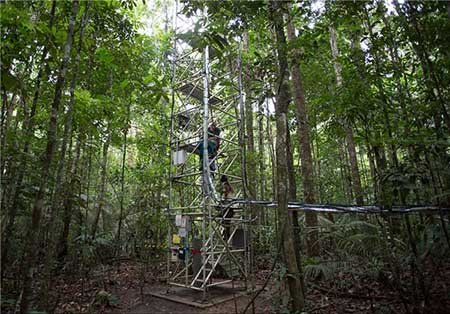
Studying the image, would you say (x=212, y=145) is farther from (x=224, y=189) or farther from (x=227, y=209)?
(x=227, y=209)

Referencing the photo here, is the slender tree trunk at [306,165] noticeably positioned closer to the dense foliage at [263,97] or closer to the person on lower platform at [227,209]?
the dense foliage at [263,97]

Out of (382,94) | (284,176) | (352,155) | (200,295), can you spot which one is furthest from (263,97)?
(352,155)

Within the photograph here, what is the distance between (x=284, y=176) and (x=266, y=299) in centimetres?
287

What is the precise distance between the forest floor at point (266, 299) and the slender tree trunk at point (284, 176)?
86 centimetres

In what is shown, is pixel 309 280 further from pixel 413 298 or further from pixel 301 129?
pixel 301 129

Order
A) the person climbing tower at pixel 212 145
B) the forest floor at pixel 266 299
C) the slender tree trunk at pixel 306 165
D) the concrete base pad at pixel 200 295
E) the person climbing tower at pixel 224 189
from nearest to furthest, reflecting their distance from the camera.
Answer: the forest floor at pixel 266 299
the concrete base pad at pixel 200 295
the slender tree trunk at pixel 306 165
the person climbing tower at pixel 224 189
the person climbing tower at pixel 212 145

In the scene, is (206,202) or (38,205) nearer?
(38,205)

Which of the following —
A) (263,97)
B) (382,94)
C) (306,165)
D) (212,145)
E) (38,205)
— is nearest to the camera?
(38,205)

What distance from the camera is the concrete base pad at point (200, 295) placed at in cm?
588

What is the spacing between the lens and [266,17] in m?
5.09

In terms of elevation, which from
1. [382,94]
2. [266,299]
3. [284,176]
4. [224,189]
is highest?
[382,94]

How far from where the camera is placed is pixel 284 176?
174 inches

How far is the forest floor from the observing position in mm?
4481

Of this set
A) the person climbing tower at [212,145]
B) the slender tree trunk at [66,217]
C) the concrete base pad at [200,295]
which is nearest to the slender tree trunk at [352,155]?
the person climbing tower at [212,145]
